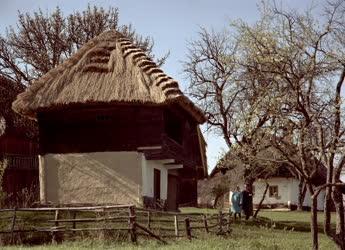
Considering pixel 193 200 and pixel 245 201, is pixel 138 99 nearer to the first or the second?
pixel 245 201

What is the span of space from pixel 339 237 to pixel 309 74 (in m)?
3.75

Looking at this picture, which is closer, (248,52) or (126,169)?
(248,52)

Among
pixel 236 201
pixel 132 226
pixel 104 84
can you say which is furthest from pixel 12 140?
pixel 132 226

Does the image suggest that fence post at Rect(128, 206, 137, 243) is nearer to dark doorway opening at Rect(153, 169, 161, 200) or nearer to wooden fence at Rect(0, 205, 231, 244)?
wooden fence at Rect(0, 205, 231, 244)

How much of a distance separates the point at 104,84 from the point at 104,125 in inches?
66.6

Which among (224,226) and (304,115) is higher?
(304,115)

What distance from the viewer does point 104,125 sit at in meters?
22.8

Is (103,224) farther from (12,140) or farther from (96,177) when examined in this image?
(12,140)

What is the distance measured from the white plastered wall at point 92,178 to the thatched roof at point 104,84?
2.21 m

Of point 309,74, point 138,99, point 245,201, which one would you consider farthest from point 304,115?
point 245,201

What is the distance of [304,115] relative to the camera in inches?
526

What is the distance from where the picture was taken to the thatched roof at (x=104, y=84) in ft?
70.1

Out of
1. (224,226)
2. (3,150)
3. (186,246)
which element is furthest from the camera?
(3,150)

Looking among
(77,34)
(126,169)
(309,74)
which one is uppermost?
(77,34)
